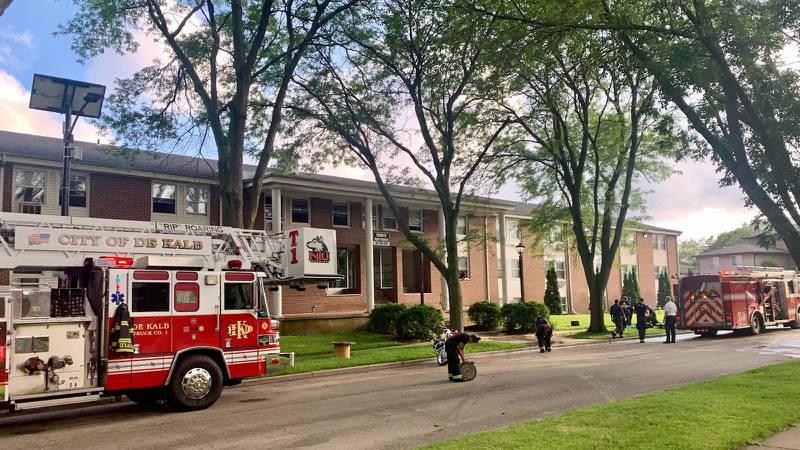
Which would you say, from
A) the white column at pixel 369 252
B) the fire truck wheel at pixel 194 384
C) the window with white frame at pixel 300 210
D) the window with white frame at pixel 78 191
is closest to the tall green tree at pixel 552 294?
the white column at pixel 369 252

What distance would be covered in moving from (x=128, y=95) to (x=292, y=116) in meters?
5.49

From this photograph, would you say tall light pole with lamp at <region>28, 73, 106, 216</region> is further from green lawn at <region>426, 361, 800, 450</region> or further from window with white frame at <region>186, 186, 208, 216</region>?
green lawn at <region>426, 361, 800, 450</region>

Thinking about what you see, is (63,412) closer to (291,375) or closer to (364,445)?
(291,375)

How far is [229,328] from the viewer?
11594mm

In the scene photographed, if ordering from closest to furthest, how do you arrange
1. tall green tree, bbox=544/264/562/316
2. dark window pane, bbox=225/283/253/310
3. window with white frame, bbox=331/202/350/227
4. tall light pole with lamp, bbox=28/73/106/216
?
dark window pane, bbox=225/283/253/310, tall light pole with lamp, bbox=28/73/106/216, window with white frame, bbox=331/202/350/227, tall green tree, bbox=544/264/562/316

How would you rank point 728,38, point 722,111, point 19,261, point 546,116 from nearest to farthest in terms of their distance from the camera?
1. point 19,261
2. point 728,38
3. point 722,111
4. point 546,116

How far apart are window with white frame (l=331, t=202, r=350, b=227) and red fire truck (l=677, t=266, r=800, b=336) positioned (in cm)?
1633

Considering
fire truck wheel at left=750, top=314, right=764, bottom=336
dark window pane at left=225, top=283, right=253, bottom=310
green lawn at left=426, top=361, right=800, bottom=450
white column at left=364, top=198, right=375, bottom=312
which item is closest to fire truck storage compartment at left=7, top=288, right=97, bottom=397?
dark window pane at left=225, top=283, right=253, bottom=310

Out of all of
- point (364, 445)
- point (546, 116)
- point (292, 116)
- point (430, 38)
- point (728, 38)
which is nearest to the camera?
point (364, 445)

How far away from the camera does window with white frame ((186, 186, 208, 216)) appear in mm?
28203

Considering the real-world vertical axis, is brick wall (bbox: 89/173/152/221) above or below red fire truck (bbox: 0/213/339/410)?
above

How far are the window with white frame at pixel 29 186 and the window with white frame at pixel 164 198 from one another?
4.32 m

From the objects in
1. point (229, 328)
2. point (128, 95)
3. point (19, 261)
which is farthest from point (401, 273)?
point (19, 261)

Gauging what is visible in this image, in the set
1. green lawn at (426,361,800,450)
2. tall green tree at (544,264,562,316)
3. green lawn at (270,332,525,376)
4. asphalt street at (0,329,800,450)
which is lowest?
asphalt street at (0,329,800,450)
